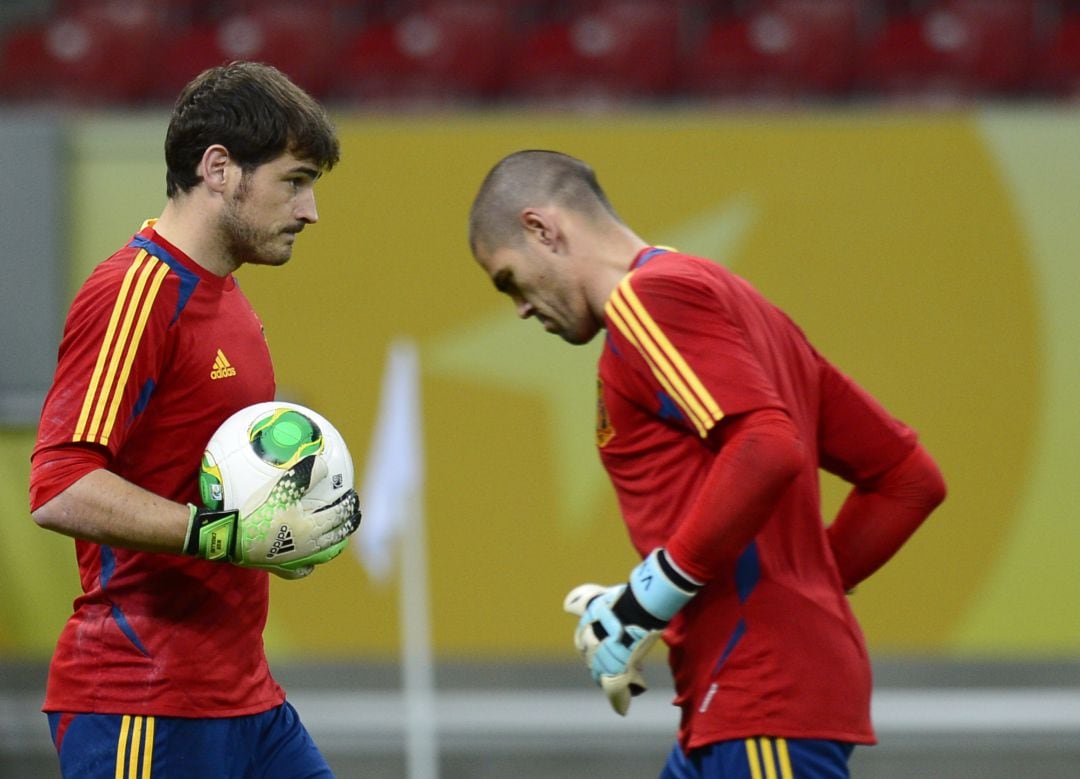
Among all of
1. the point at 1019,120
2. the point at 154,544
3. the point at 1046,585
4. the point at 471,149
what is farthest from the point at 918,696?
the point at 154,544

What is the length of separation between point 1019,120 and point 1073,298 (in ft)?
2.38

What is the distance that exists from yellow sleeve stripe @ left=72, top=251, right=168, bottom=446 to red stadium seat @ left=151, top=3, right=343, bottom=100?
5.04m

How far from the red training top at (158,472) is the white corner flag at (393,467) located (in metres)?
2.78

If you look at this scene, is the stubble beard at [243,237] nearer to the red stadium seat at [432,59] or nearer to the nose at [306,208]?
the nose at [306,208]

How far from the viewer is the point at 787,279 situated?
6.04 meters

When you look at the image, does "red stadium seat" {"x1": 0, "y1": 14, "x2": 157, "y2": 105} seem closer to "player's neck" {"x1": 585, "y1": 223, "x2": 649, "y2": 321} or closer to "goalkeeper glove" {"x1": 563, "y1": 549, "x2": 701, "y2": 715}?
"player's neck" {"x1": 585, "y1": 223, "x2": 649, "y2": 321}

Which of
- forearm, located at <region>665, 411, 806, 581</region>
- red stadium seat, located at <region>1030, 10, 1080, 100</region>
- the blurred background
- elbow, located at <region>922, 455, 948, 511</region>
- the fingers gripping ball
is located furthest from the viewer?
red stadium seat, located at <region>1030, 10, 1080, 100</region>

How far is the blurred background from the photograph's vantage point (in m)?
5.94

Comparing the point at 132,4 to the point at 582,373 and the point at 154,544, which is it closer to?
the point at 582,373

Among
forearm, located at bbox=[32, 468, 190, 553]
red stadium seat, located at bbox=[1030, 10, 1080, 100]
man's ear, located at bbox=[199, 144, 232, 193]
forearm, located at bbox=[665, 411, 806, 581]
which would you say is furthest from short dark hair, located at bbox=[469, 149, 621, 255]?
red stadium seat, located at bbox=[1030, 10, 1080, 100]

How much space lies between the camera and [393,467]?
18.9 ft

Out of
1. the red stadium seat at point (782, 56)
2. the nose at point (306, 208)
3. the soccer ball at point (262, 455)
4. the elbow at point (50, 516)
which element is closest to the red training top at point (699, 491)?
the soccer ball at point (262, 455)

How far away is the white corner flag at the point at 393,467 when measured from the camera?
5.75 metres

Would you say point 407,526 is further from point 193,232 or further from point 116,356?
point 116,356
